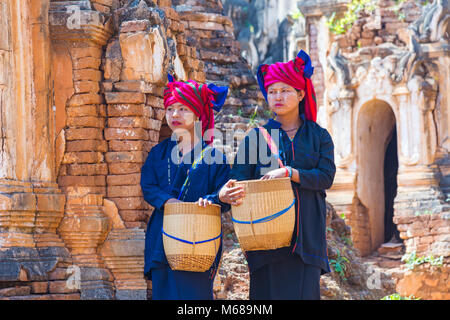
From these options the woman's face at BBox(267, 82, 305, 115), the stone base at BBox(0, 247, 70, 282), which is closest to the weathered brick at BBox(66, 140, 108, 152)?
the stone base at BBox(0, 247, 70, 282)

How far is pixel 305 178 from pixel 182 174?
3.25ft

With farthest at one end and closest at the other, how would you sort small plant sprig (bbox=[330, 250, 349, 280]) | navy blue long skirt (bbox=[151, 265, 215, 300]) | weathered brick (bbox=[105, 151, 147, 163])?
small plant sprig (bbox=[330, 250, 349, 280])
weathered brick (bbox=[105, 151, 147, 163])
navy blue long skirt (bbox=[151, 265, 215, 300])

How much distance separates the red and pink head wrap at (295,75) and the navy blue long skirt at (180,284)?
1.22 meters

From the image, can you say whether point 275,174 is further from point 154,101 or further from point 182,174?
point 154,101

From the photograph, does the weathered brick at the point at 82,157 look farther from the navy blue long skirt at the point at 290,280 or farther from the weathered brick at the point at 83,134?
the navy blue long skirt at the point at 290,280

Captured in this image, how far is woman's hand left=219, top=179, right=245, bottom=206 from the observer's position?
5.39 metres

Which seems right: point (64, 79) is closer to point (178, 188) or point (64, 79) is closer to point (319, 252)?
point (178, 188)

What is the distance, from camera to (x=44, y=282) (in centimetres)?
738

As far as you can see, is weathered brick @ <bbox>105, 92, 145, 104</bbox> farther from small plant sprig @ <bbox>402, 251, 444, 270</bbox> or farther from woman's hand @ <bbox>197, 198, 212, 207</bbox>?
small plant sprig @ <bbox>402, 251, 444, 270</bbox>

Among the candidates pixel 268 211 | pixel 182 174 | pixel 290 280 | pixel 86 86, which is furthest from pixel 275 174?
pixel 86 86

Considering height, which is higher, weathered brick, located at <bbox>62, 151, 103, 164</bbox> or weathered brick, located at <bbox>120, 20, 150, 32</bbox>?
weathered brick, located at <bbox>120, 20, 150, 32</bbox>

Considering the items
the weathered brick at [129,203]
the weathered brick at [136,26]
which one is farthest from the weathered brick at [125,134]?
the weathered brick at [136,26]

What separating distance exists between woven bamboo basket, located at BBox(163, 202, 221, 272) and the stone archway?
12.4m

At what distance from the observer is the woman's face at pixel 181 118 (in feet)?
19.9
